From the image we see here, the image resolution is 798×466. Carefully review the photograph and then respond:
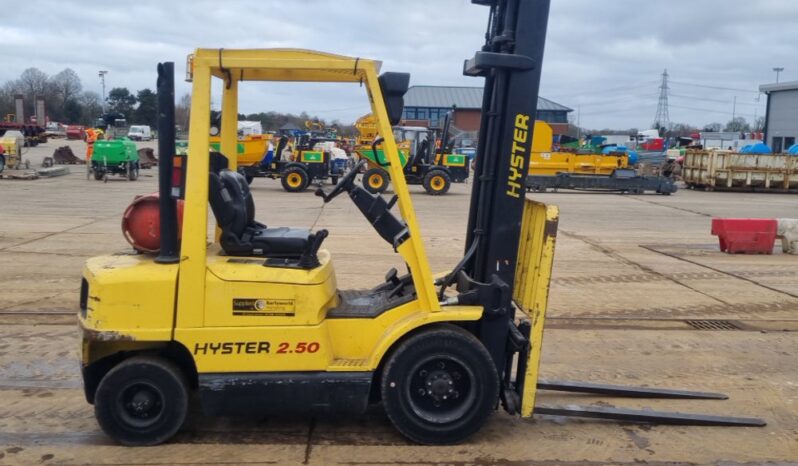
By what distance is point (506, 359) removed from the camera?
4.90 m

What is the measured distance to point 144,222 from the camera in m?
4.59

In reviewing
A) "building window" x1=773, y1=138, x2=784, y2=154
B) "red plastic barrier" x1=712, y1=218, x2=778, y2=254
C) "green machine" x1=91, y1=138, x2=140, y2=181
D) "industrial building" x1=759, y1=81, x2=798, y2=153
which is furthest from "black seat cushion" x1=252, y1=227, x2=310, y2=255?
"building window" x1=773, y1=138, x2=784, y2=154

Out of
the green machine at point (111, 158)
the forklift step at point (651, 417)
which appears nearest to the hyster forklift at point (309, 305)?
the forklift step at point (651, 417)

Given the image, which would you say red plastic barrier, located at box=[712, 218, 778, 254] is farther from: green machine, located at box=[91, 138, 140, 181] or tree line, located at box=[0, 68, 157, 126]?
tree line, located at box=[0, 68, 157, 126]

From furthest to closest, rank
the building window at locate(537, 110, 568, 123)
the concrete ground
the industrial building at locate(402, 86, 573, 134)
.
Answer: the building window at locate(537, 110, 568, 123) → the industrial building at locate(402, 86, 573, 134) → the concrete ground

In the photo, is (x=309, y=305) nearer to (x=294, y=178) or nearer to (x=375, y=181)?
(x=375, y=181)

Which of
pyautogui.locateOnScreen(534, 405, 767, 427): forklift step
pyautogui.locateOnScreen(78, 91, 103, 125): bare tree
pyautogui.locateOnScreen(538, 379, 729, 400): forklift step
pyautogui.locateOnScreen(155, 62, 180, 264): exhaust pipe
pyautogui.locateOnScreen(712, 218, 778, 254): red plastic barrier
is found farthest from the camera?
pyautogui.locateOnScreen(78, 91, 103, 125): bare tree

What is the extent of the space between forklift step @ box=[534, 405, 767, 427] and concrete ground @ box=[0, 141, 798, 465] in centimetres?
6

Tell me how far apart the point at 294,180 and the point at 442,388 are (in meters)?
22.5

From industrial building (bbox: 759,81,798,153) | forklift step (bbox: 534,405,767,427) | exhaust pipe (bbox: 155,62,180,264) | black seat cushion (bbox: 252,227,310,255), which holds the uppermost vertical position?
industrial building (bbox: 759,81,798,153)

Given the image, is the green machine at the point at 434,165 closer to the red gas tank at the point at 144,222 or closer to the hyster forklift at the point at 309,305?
the hyster forklift at the point at 309,305

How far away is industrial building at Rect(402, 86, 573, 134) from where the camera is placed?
73.2m

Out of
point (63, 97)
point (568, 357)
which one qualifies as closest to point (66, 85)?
point (63, 97)

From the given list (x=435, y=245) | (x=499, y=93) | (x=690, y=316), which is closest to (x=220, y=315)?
(x=499, y=93)
